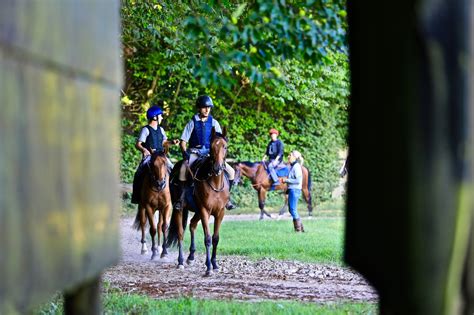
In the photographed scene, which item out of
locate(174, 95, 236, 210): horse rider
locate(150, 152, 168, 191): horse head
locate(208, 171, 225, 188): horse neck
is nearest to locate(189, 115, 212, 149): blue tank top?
locate(174, 95, 236, 210): horse rider

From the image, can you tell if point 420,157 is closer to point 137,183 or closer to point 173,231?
point 173,231

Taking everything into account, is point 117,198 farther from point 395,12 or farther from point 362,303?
point 362,303

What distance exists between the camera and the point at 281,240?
54.3 feet

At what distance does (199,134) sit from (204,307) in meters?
5.08

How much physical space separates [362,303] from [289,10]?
4498 mm

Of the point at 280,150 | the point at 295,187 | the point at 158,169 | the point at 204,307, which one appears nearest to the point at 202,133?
the point at 158,169

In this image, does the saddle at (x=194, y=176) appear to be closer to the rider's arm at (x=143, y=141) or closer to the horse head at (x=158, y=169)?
the horse head at (x=158, y=169)

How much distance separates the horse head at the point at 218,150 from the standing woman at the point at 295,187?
7310 mm

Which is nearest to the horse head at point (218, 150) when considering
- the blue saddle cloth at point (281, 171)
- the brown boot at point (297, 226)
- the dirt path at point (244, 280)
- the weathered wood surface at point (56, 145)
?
the dirt path at point (244, 280)

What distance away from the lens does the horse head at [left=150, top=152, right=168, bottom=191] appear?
45.7ft

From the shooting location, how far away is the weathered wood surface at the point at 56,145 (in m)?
1.82

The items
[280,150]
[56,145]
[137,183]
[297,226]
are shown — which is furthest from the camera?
[280,150]

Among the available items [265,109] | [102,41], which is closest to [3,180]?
[102,41]

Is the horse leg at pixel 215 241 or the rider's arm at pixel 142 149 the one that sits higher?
the rider's arm at pixel 142 149
